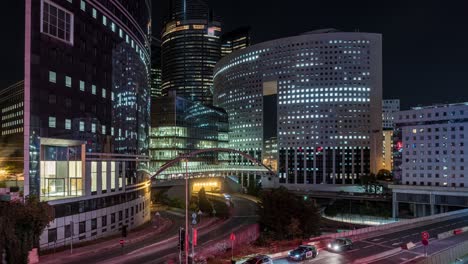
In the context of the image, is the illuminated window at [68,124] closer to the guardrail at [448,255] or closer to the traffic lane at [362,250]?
the traffic lane at [362,250]

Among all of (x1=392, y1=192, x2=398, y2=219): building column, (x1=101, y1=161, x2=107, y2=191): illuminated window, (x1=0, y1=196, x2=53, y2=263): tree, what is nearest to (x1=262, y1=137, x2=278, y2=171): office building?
(x1=392, y1=192, x2=398, y2=219): building column

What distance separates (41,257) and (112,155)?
19.9 metres

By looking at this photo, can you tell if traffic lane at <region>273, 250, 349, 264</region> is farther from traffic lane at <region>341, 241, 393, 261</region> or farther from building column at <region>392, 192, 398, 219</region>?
building column at <region>392, 192, 398, 219</region>

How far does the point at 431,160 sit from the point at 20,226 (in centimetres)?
11603

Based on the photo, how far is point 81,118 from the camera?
2082 inches

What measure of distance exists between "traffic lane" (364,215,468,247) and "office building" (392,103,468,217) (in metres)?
48.4

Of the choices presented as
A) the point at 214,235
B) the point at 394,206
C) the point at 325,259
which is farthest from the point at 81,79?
the point at 394,206

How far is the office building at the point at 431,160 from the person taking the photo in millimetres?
112163

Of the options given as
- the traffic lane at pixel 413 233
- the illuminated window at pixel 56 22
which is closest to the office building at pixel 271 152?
A: the traffic lane at pixel 413 233

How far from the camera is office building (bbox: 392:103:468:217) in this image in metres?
112

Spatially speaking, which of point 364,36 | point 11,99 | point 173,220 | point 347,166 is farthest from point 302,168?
point 11,99

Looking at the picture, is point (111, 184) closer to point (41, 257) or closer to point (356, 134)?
point (41, 257)

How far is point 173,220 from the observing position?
71.6m

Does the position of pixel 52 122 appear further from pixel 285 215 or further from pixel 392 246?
pixel 392 246
